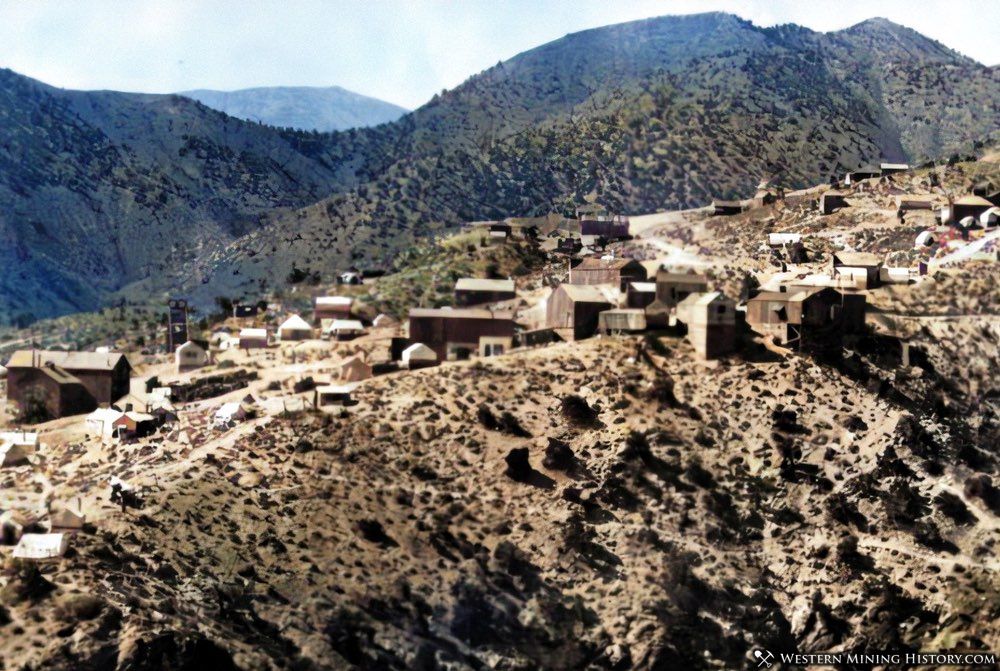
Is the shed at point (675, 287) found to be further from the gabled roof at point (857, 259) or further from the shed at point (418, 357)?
the shed at point (418, 357)

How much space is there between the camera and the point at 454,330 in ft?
217

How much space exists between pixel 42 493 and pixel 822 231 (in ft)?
178

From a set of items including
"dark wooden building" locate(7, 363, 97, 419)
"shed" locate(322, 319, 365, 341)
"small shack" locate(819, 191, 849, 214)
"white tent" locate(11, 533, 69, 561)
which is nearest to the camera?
"white tent" locate(11, 533, 69, 561)

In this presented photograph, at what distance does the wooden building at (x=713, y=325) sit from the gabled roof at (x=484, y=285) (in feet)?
54.3

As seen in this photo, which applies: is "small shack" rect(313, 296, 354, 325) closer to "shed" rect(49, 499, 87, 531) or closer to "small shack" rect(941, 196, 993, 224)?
"shed" rect(49, 499, 87, 531)

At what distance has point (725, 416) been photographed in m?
59.8

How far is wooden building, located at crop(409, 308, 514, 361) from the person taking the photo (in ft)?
216

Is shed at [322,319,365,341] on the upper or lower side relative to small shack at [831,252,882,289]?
lower

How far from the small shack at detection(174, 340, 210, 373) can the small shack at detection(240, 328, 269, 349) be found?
8.39ft

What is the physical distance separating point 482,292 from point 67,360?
23131 millimetres

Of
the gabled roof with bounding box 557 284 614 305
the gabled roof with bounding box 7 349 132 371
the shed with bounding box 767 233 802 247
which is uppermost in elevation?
the shed with bounding box 767 233 802 247

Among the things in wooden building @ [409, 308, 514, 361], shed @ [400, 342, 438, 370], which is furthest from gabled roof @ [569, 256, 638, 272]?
shed @ [400, 342, 438, 370]

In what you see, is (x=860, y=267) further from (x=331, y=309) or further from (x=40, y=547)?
(x=40, y=547)

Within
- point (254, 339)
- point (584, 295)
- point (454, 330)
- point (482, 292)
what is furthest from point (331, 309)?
point (584, 295)
